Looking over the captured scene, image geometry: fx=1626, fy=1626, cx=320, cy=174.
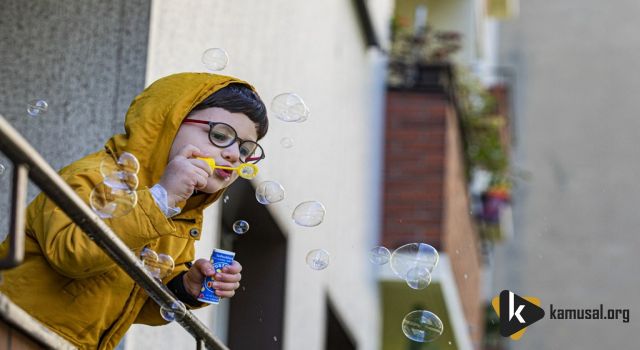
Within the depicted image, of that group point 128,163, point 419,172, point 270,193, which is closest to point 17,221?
point 128,163

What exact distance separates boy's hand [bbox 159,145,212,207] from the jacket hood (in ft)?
0.44

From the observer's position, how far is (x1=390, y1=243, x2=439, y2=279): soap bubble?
250 inches

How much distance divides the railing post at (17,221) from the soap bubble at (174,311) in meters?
0.93

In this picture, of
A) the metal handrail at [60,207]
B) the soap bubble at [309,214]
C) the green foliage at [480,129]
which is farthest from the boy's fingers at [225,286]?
the green foliage at [480,129]

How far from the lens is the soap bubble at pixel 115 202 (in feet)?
13.9

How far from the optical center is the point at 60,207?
4.05m

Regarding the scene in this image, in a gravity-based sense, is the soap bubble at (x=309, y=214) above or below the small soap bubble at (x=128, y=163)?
below

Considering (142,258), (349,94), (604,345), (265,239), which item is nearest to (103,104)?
(142,258)

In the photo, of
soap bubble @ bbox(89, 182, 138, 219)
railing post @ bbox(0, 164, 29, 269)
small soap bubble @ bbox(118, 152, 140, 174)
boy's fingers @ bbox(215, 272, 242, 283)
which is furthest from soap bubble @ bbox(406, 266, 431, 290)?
railing post @ bbox(0, 164, 29, 269)

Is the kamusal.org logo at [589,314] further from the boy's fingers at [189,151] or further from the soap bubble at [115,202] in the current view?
the soap bubble at [115,202]

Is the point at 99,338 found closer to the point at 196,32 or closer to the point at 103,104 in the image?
the point at 103,104

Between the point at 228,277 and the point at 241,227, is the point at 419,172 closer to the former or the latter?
the point at 241,227

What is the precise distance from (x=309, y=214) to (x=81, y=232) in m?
1.72

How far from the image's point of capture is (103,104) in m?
5.93
